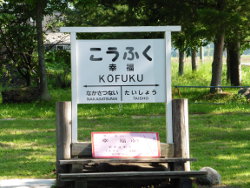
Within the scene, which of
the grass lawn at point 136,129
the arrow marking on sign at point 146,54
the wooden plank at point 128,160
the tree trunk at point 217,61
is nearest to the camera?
the wooden plank at point 128,160

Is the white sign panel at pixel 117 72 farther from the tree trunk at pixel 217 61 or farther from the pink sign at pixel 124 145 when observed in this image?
the tree trunk at pixel 217 61

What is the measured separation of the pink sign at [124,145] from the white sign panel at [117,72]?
48cm

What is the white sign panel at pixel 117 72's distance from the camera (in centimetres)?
862

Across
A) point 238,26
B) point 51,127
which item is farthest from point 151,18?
point 51,127

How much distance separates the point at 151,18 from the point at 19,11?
5.47 meters

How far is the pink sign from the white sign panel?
0.48 meters

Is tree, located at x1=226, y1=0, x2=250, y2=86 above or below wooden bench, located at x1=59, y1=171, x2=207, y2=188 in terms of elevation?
above

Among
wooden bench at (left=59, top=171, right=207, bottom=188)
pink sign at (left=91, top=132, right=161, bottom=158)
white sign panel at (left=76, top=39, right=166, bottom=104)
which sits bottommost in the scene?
wooden bench at (left=59, top=171, right=207, bottom=188)

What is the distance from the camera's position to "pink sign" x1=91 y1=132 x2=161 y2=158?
27.6ft

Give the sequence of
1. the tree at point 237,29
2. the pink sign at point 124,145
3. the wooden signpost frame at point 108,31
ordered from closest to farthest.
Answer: the pink sign at point 124,145 < the wooden signpost frame at point 108,31 < the tree at point 237,29

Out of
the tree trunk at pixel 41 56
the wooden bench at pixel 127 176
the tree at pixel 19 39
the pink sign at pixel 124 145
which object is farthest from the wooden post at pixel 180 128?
the tree at pixel 19 39

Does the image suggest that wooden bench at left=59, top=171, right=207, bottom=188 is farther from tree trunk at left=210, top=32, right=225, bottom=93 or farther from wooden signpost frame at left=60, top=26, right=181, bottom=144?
tree trunk at left=210, top=32, right=225, bottom=93

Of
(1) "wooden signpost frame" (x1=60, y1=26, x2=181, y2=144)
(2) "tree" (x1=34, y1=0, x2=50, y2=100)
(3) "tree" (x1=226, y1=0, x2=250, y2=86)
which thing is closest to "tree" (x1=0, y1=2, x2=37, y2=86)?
(2) "tree" (x1=34, y1=0, x2=50, y2=100)

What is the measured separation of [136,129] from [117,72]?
8655 mm
